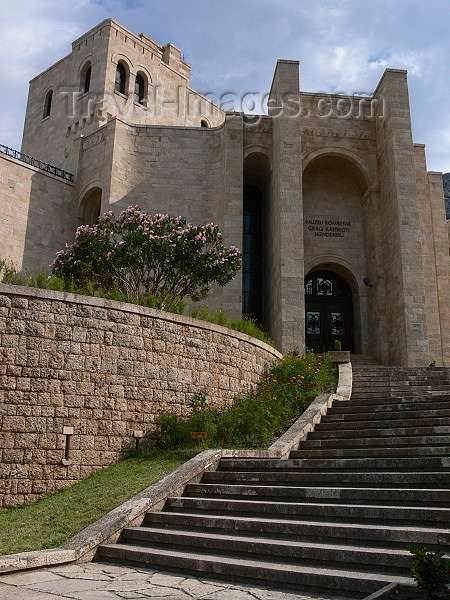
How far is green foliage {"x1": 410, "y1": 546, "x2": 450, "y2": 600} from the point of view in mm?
3520

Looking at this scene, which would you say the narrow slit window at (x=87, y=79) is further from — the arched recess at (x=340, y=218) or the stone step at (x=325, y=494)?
the stone step at (x=325, y=494)

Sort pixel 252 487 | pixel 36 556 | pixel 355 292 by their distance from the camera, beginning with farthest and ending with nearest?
pixel 355 292
pixel 252 487
pixel 36 556

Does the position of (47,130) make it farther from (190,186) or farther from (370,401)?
(370,401)

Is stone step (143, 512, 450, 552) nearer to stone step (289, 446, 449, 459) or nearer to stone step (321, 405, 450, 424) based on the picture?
stone step (289, 446, 449, 459)

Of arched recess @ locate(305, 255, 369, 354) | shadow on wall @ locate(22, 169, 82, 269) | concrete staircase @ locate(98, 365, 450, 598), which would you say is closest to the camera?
concrete staircase @ locate(98, 365, 450, 598)

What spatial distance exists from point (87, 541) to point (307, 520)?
2.29 metres

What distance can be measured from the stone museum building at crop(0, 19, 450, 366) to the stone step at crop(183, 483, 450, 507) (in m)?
9.79

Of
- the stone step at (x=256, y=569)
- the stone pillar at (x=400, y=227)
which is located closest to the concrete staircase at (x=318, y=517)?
the stone step at (x=256, y=569)

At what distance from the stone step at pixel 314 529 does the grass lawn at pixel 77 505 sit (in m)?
0.78

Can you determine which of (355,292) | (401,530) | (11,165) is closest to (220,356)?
(401,530)

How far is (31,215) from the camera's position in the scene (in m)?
18.8

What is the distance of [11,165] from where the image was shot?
1834 cm

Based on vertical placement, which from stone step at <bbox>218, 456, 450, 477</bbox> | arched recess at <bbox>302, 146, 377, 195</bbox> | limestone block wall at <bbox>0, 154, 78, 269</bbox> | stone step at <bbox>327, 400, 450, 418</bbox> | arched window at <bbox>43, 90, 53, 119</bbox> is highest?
arched window at <bbox>43, 90, 53, 119</bbox>

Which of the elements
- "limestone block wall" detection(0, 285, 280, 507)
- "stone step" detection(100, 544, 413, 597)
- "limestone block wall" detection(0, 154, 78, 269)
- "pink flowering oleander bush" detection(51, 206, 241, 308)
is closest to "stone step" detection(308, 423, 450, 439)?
"limestone block wall" detection(0, 285, 280, 507)
